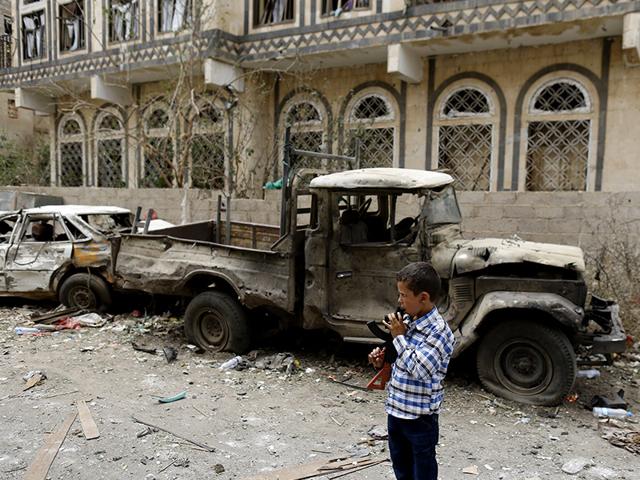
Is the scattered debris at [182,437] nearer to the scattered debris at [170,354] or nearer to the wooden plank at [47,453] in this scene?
the wooden plank at [47,453]

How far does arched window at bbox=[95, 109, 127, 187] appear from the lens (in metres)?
16.8

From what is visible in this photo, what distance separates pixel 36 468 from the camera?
12.7 ft

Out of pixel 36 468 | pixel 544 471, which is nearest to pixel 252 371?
pixel 36 468

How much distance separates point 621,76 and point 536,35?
1778 millimetres

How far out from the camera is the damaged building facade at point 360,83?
35.2ft

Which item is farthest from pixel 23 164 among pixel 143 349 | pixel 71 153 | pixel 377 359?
pixel 377 359

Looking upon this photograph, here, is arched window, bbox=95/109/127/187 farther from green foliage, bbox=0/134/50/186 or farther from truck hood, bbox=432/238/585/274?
truck hood, bbox=432/238/585/274

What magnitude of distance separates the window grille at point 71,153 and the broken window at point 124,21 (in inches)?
154

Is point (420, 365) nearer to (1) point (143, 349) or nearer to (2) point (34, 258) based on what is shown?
(1) point (143, 349)

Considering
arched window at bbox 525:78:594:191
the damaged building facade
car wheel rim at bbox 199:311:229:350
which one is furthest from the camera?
arched window at bbox 525:78:594:191

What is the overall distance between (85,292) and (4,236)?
1822 mm

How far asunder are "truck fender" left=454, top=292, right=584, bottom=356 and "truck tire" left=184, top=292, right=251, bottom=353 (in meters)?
2.52

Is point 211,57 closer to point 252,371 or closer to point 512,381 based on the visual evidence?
point 252,371

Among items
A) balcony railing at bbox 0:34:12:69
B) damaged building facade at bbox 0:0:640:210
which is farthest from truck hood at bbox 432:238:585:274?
balcony railing at bbox 0:34:12:69
